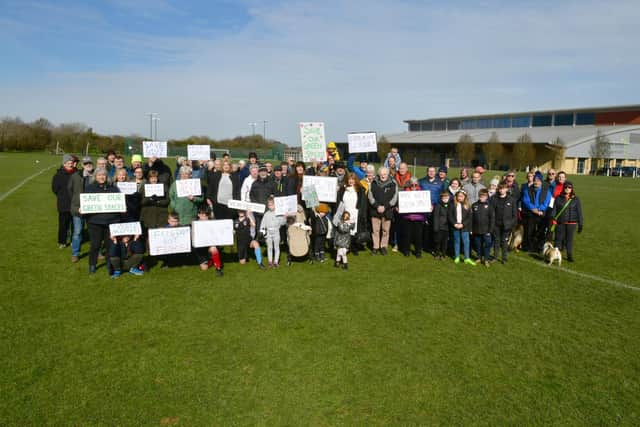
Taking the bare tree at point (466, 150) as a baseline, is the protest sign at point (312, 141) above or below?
below

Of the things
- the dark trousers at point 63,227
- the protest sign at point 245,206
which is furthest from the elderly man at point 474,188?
the dark trousers at point 63,227

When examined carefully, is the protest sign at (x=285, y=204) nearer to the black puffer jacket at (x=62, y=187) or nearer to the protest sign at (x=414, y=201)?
the protest sign at (x=414, y=201)

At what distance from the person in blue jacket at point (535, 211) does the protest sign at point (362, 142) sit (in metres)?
3.84

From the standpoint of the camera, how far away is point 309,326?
581cm

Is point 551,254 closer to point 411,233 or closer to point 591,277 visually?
point 591,277

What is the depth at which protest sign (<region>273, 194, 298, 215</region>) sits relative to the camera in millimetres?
8453

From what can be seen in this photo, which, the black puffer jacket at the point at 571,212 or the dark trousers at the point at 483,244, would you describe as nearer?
the dark trousers at the point at 483,244

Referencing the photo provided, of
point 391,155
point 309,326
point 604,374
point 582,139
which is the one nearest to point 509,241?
point 391,155

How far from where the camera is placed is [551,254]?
9.09m

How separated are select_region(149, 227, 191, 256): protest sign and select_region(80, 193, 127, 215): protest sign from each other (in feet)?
2.38

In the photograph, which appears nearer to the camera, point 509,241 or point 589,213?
point 509,241

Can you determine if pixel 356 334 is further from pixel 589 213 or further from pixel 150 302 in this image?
pixel 589 213

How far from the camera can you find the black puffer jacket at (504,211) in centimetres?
900

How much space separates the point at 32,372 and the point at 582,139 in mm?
62100
